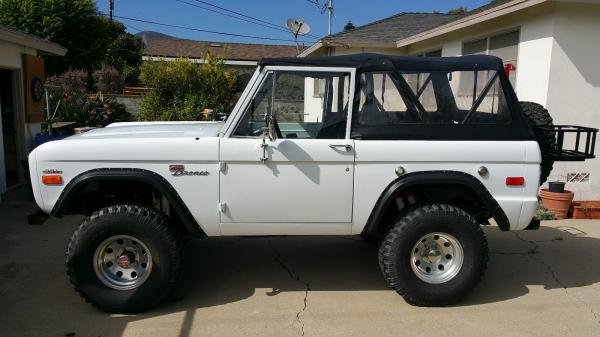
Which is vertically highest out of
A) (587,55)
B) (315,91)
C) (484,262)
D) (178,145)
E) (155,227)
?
(587,55)

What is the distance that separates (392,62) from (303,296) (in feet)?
7.04

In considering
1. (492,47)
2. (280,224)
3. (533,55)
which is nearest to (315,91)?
(280,224)

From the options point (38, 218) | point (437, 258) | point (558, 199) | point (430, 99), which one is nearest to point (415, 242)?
point (437, 258)

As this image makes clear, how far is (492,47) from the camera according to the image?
29.3 ft

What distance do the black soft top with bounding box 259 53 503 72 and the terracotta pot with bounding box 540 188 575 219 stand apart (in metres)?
3.90

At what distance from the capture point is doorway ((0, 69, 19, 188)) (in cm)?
894

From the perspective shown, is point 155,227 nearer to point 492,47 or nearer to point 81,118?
point 492,47

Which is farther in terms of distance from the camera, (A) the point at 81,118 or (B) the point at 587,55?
(A) the point at 81,118

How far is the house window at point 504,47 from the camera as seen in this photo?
825 centimetres

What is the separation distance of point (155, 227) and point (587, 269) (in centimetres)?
437

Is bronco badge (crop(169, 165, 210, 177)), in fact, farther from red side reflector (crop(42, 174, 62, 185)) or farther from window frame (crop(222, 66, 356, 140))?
red side reflector (crop(42, 174, 62, 185))

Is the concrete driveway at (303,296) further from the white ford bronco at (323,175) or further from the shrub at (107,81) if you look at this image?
the shrub at (107,81)

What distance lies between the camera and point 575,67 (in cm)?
741

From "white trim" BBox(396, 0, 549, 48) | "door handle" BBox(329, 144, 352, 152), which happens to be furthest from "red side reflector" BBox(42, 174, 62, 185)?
"white trim" BBox(396, 0, 549, 48)
